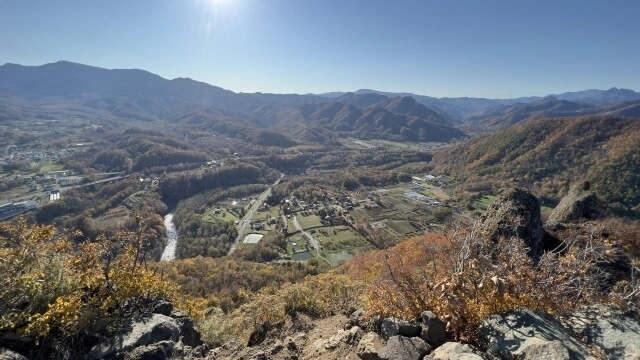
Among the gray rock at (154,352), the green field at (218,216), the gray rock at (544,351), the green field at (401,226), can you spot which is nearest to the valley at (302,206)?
the green field at (401,226)

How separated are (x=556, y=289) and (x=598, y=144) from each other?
133 m

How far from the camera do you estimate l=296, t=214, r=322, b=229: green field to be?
96562 mm

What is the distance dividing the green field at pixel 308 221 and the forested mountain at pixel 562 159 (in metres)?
61.5

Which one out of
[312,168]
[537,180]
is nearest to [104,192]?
[312,168]

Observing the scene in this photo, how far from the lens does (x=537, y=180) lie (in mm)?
106375

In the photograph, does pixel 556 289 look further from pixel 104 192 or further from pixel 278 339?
pixel 104 192

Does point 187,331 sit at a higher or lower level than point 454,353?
lower

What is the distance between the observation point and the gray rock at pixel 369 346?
7.67 m

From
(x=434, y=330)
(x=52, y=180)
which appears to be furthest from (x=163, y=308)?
(x=52, y=180)

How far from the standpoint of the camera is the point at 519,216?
1530cm

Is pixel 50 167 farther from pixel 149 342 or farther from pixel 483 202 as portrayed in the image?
pixel 149 342

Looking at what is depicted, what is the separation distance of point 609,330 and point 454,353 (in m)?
3.44

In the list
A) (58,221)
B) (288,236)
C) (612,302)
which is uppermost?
(612,302)

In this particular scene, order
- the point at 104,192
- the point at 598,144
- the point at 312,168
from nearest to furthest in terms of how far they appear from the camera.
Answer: the point at 598,144, the point at 104,192, the point at 312,168
